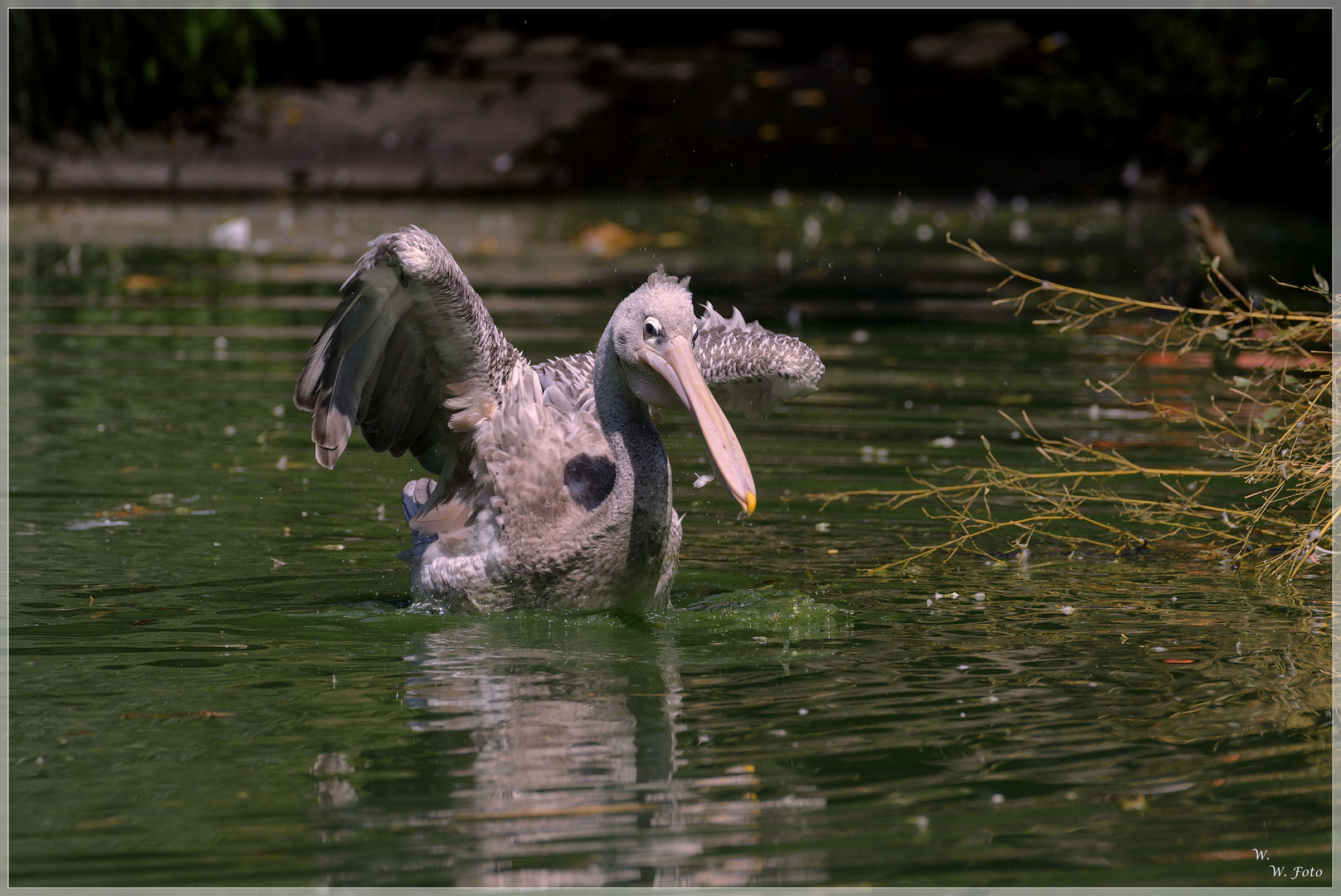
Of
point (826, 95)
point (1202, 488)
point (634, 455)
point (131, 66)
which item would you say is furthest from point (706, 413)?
point (826, 95)

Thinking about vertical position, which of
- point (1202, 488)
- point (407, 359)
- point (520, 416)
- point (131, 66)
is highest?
point (131, 66)

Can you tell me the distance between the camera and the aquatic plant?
6.12 m

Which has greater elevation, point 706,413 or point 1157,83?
point 1157,83

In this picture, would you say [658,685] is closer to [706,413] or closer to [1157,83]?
[706,413]

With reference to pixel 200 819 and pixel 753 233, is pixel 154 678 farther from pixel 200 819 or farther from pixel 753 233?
pixel 753 233

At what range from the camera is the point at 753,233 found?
648 inches

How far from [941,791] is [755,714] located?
74 cm

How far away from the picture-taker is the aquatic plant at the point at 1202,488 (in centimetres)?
612

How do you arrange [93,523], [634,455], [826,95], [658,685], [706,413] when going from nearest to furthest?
[658,685] < [706,413] < [634,455] < [93,523] < [826,95]

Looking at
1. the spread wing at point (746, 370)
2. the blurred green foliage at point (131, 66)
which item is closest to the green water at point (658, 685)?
the spread wing at point (746, 370)

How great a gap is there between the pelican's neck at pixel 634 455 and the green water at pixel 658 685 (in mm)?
365

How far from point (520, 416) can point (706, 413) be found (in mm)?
864

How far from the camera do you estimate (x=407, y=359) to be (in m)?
6.04

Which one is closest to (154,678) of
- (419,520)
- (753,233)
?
(419,520)
